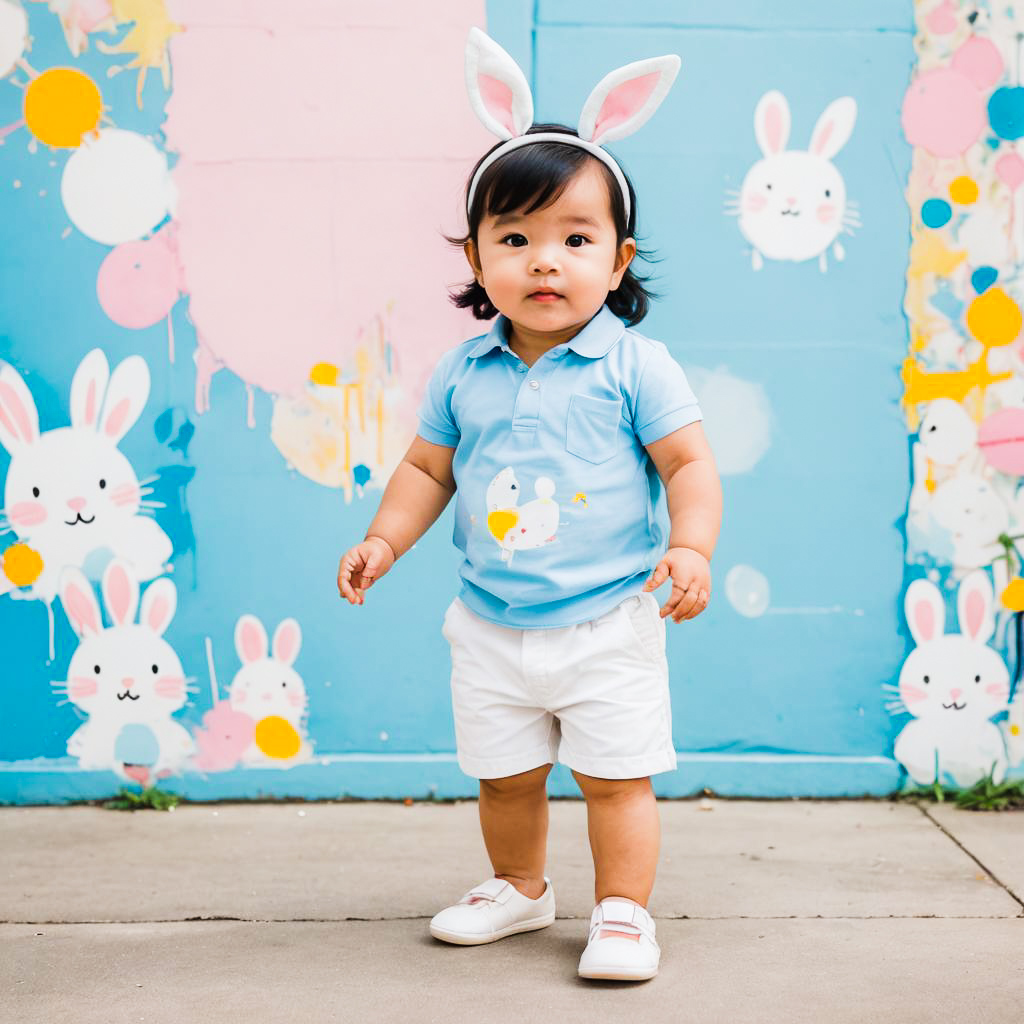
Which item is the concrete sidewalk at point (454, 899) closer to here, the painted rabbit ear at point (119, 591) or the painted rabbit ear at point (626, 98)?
the painted rabbit ear at point (119, 591)

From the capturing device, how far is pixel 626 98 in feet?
6.68

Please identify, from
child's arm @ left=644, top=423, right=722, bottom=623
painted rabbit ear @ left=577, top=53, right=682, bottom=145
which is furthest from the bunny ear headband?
child's arm @ left=644, top=423, right=722, bottom=623

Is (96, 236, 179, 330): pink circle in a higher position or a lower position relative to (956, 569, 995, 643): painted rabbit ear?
higher

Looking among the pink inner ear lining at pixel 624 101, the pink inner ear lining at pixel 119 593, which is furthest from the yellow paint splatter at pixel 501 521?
the pink inner ear lining at pixel 119 593

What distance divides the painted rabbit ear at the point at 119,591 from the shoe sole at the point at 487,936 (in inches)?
45.5

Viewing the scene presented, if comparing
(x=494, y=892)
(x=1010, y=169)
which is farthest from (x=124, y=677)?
(x=1010, y=169)

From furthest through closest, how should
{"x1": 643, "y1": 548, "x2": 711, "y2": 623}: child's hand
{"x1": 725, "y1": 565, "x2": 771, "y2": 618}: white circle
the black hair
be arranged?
{"x1": 725, "y1": 565, "x2": 771, "y2": 618}: white circle, the black hair, {"x1": 643, "y1": 548, "x2": 711, "y2": 623}: child's hand

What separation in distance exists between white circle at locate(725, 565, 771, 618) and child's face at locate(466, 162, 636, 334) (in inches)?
40.8

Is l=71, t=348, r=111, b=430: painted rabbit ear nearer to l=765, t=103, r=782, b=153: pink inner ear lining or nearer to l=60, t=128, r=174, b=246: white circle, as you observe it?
l=60, t=128, r=174, b=246: white circle

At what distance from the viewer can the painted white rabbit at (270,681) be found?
2.88 metres

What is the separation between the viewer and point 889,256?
2814mm

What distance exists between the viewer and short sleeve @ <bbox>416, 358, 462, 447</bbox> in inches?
84.2

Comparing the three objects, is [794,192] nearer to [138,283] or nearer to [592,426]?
[592,426]

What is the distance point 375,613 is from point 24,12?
59.6 inches
